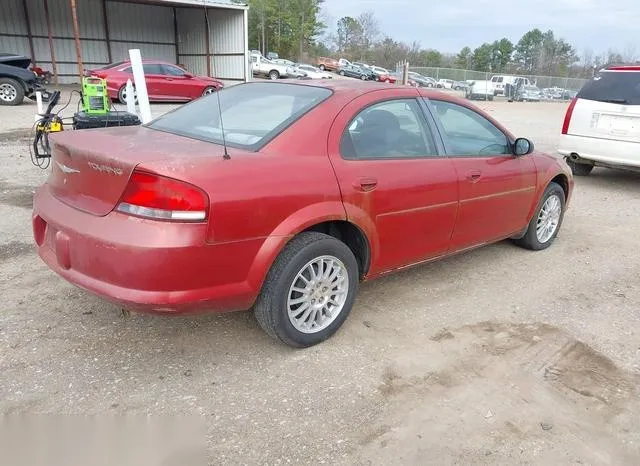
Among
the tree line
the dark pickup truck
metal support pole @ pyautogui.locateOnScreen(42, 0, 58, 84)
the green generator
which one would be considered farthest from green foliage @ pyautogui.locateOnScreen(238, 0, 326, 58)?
the green generator

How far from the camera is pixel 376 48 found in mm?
87062

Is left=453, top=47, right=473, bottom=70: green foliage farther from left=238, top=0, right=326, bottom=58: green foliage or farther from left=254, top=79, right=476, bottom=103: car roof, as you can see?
left=254, top=79, right=476, bottom=103: car roof

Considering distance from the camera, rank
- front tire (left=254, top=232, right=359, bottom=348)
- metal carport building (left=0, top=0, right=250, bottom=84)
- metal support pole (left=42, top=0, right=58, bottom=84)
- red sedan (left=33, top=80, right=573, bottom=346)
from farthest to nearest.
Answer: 1. metal carport building (left=0, top=0, right=250, bottom=84)
2. metal support pole (left=42, top=0, right=58, bottom=84)
3. front tire (left=254, top=232, right=359, bottom=348)
4. red sedan (left=33, top=80, right=573, bottom=346)

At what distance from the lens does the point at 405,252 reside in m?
3.58

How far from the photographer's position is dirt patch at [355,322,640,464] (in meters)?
2.41

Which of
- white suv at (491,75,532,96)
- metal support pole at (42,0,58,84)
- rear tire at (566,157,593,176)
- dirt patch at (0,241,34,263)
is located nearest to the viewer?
dirt patch at (0,241,34,263)

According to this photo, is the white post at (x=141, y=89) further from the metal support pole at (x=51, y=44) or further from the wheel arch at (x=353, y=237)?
the metal support pole at (x=51, y=44)

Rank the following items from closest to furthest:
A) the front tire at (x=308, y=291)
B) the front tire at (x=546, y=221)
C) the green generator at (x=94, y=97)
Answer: the front tire at (x=308, y=291) → the front tire at (x=546, y=221) → the green generator at (x=94, y=97)

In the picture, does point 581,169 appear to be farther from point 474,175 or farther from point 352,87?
point 352,87

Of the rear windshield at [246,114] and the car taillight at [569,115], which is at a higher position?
the rear windshield at [246,114]

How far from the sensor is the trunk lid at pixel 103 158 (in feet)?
8.67

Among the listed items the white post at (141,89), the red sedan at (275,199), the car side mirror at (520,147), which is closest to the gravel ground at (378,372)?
the red sedan at (275,199)

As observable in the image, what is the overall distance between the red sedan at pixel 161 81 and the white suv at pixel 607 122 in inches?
447

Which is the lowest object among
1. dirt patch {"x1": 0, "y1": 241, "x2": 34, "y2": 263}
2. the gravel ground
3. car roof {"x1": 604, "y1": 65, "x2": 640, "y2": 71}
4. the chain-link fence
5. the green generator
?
the chain-link fence
